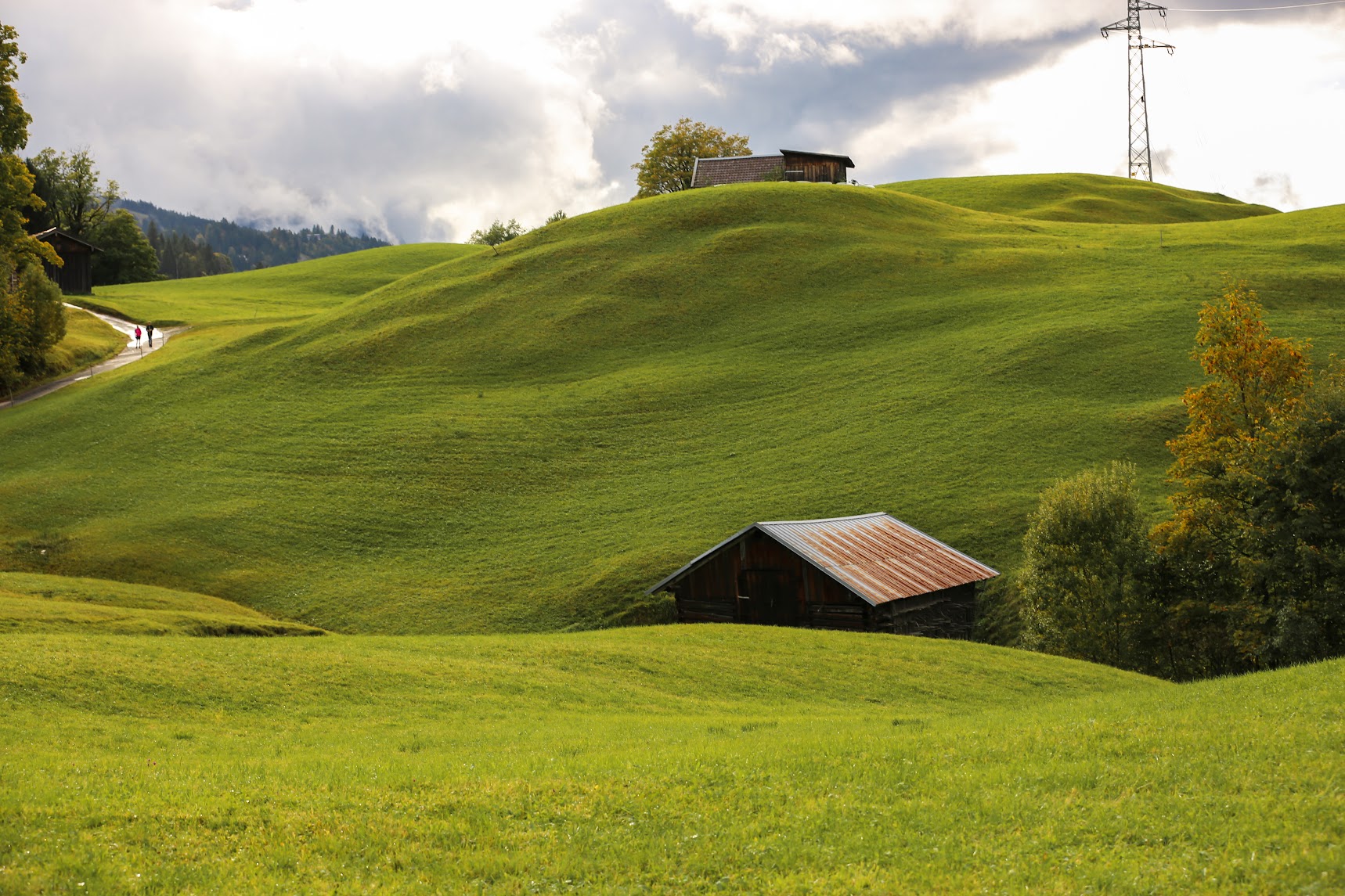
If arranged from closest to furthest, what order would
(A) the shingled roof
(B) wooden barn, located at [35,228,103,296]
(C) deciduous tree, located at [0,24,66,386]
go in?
(C) deciduous tree, located at [0,24,66,386], (B) wooden barn, located at [35,228,103,296], (A) the shingled roof

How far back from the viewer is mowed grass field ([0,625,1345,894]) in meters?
9.89

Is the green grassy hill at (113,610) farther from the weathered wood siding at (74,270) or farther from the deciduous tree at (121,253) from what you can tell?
the deciduous tree at (121,253)

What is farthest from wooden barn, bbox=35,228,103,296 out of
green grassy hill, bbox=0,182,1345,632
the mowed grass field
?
the mowed grass field

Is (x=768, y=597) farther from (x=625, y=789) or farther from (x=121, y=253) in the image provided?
(x=121, y=253)

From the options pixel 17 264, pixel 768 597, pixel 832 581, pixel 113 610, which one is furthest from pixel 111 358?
pixel 832 581

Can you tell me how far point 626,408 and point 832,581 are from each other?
28883mm

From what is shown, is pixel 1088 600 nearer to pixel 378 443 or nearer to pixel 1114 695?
pixel 1114 695

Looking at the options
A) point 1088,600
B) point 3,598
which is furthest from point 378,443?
point 1088,600

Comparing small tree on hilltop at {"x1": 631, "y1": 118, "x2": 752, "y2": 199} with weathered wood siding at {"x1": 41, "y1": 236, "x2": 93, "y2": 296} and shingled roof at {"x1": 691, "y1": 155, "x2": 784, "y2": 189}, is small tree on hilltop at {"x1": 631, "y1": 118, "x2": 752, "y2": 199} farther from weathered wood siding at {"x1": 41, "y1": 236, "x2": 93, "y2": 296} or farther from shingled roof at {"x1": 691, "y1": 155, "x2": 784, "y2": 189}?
weathered wood siding at {"x1": 41, "y1": 236, "x2": 93, "y2": 296}

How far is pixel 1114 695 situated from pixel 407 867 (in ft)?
58.6

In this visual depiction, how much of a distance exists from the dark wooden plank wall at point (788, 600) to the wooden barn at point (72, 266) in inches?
3599

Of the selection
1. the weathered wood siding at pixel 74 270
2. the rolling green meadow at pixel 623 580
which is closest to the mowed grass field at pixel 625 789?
the rolling green meadow at pixel 623 580

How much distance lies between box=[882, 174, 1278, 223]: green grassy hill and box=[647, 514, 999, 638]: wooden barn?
9001 cm

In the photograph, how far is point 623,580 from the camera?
4366 centimetres
